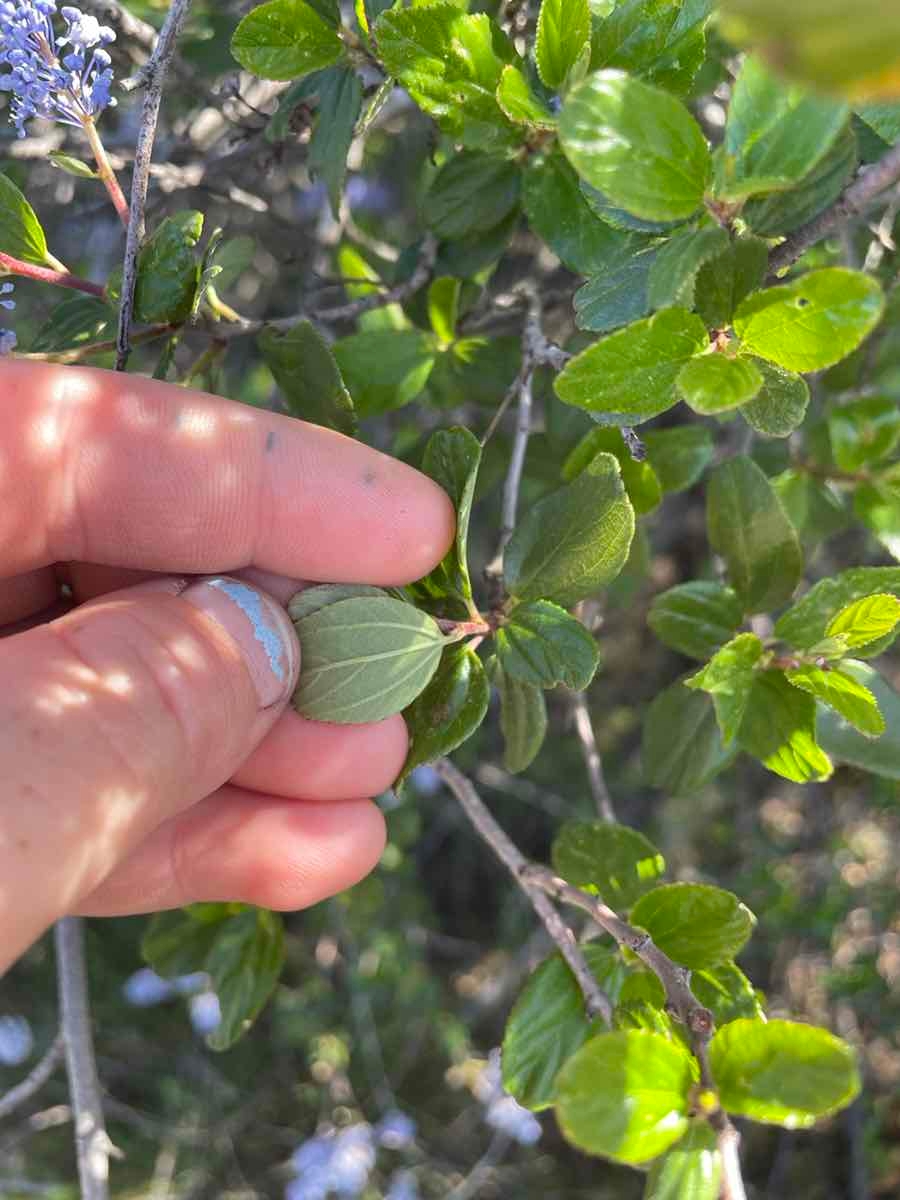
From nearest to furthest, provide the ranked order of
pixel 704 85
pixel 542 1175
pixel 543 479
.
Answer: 1. pixel 704 85
2. pixel 543 479
3. pixel 542 1175

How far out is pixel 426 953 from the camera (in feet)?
8.30

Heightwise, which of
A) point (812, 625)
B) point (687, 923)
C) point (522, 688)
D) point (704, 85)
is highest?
point (704, 85)

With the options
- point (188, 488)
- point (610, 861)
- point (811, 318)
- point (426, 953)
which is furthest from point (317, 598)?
point (426, 953)

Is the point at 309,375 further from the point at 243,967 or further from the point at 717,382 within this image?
the point at 243,967

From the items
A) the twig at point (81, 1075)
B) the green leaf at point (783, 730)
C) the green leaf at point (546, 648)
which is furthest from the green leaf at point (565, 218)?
the twig at point (81, 1075)

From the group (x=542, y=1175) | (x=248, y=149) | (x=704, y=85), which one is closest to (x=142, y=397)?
(x=248, y=149)

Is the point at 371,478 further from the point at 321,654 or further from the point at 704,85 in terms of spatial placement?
the point at 704,85

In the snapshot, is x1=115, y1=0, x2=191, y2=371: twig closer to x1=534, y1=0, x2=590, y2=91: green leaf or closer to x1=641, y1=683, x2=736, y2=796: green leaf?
x1=534, y1=0, x2=590, y2=91: green leaf

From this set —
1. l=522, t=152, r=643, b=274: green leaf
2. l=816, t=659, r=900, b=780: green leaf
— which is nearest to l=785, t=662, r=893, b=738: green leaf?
l=816, t=659, r=900, b=780: green leaf

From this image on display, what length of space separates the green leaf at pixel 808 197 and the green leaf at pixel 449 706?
0.47 m

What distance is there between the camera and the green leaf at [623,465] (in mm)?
1151

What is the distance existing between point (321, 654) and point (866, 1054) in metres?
1.66

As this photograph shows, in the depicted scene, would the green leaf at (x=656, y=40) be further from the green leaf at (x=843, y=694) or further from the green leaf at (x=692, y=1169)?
the green leaf at (x=692, y=1169)

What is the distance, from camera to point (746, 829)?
2367mm
